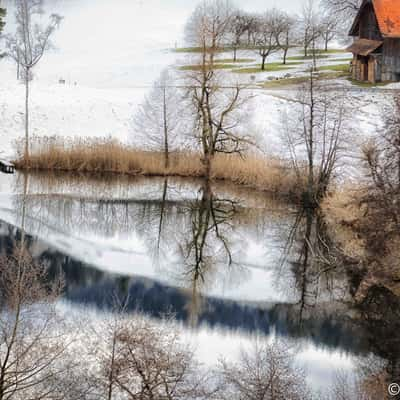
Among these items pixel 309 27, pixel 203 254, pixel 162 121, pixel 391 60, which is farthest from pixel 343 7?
pixel 203 254

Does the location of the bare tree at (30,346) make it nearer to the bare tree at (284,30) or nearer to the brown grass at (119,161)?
the brown grass at (119,161)

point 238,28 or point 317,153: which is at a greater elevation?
point 238,28

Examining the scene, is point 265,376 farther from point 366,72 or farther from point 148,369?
point 366,72

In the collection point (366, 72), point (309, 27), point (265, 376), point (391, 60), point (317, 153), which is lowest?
point (265, 376)

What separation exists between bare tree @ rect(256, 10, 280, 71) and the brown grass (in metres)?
14.2

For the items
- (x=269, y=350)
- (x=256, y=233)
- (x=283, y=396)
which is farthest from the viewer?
(x=256, y=233)

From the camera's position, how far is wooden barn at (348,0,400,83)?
1175 inches

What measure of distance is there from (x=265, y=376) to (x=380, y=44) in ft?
74.8

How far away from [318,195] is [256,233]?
10.8 feet

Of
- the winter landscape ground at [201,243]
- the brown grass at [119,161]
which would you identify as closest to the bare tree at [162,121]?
the winter landscape ground at [201,243]

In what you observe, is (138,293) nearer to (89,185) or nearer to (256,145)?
(89,185)

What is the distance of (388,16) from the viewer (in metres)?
30.1

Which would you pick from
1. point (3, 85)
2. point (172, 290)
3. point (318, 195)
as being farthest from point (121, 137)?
point (172, 290)

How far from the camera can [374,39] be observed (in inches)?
1209
